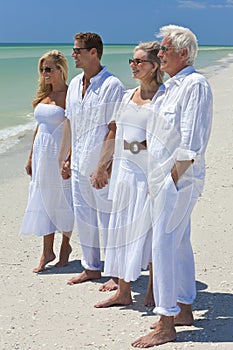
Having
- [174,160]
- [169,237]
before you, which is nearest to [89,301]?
[169,237]

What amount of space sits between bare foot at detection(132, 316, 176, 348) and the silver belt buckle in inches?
45.6

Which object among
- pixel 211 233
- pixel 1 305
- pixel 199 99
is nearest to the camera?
pixel 199 99

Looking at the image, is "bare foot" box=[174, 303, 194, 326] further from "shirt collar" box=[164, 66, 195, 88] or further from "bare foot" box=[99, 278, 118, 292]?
"shirt collar" box=[164, 66, 195, 88]

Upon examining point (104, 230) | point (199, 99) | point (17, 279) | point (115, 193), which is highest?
point (199, 99)

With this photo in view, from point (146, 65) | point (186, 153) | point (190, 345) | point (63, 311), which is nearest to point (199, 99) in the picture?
point (186, 153)

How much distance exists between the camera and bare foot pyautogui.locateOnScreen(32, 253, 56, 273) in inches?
230

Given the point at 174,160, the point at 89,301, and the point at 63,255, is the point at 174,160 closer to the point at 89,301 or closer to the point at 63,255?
the point at 89,301

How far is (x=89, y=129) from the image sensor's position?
17.2ft

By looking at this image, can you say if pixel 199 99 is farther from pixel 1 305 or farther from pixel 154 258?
pixel 1 305

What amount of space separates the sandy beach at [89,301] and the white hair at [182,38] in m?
1.80

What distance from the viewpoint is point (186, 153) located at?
156 inches

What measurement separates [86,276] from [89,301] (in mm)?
457

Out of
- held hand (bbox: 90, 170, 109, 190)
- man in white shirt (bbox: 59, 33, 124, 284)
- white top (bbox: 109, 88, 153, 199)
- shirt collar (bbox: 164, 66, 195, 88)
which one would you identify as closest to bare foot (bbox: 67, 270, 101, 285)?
man in white shirt (bbox: 59, 33, 124, 284)

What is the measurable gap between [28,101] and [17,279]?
15035 millimetres
